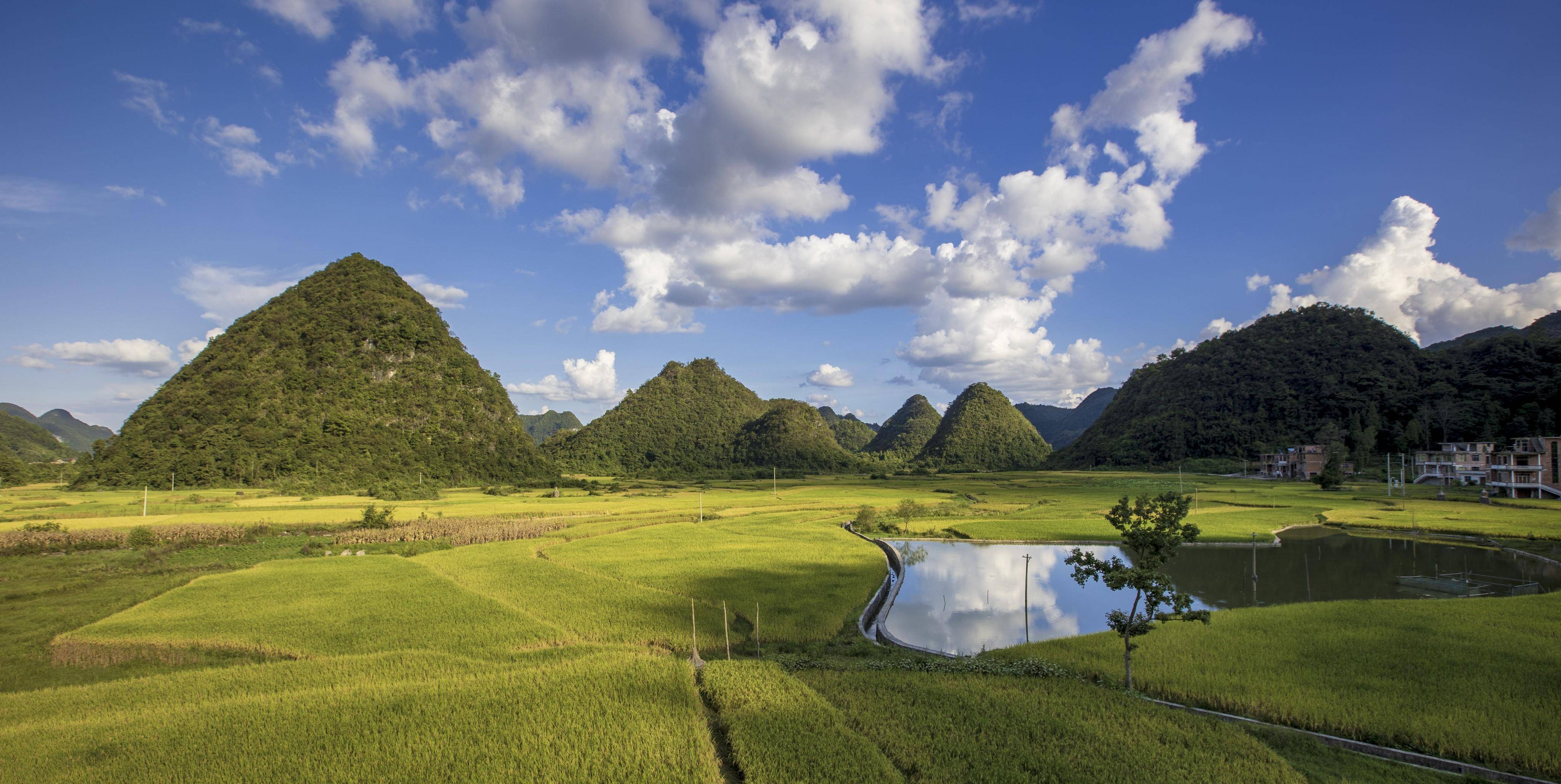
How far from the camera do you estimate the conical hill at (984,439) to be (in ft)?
377

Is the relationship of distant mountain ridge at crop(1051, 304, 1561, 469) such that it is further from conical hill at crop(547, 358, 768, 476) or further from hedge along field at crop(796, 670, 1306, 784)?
hedge along field at crop(796, 670, 1306, 784)

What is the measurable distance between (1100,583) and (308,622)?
1143 inches

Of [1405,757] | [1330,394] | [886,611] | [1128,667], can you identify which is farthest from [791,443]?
[1405,757]

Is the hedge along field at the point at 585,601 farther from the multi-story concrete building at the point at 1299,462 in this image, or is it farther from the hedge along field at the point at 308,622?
the multi-story concrete building at the point at 1299,462

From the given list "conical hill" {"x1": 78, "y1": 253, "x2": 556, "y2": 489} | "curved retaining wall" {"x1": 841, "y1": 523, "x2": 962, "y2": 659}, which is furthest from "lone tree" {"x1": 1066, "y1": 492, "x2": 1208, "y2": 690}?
"conical hill" {"x1": 78, "y1": 253, "x2": 556, "y2": 489}

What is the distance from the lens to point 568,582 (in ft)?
73.2

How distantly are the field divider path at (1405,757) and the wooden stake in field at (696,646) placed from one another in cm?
891

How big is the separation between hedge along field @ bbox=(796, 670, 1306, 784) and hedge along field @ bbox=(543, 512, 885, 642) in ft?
18.9

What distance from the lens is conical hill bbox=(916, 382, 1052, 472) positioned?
115 m

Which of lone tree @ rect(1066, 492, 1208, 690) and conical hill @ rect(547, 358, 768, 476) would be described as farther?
conical hill @ rect(547, 358, 768, 476)

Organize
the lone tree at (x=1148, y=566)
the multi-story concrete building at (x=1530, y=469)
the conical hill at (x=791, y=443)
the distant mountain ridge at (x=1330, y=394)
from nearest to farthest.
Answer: the lone tree at (x=1148, y=566), the multi-story concrete building at (x=1530, y=469), the distant mountain ridge at (x=1330, y=394), the conical hill at (x=791, y=443)

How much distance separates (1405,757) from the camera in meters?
9.41

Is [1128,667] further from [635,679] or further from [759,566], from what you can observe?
[759,566]

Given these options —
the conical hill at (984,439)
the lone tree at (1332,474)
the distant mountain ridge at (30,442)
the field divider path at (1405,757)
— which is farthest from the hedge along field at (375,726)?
the distant mountain ridge at (30,442)
